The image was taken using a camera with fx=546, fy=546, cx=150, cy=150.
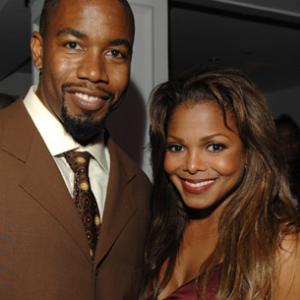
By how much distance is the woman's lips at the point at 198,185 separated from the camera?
1579 millimetres

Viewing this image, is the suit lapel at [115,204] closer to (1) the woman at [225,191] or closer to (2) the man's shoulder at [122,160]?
(2) the man's shoulder at [122,160]

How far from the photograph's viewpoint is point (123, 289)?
5.11 ft

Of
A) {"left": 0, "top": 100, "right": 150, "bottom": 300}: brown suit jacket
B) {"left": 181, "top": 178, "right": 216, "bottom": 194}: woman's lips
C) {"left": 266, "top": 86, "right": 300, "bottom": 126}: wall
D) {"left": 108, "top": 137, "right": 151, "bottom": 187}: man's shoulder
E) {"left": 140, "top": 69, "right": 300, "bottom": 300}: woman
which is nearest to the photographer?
{"left": 0, "top": 100, "right": 150, "bottom": 300}: brown suit jacket

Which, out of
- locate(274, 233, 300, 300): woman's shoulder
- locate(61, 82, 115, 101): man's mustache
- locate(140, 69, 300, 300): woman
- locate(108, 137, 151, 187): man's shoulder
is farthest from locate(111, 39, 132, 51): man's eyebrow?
locate(274, 233, 300, 300): woman's shoulder

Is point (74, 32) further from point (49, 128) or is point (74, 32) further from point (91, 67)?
point (49, 128)

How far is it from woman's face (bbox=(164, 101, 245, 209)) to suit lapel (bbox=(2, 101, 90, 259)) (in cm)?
36

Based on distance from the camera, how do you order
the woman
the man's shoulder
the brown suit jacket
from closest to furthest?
the brown suit jacket < the woman < the man's shoulder

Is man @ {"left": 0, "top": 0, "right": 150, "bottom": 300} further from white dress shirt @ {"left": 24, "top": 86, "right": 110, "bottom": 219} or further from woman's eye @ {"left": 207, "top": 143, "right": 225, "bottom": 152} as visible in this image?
woman's eye @ {"left": 207, "top": 143, "right": 225, "bottom": 152}

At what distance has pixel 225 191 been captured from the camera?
1601 mm

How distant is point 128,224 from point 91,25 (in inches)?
23.0

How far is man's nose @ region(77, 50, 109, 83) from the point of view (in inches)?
57.0

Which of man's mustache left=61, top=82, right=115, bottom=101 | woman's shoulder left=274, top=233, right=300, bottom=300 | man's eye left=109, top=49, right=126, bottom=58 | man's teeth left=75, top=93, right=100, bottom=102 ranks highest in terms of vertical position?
man's eye left=109, top=49, right=126, bottom=58

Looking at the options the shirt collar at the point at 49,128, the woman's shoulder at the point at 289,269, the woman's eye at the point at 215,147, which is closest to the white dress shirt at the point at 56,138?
the shirt collar at the point at 49,128

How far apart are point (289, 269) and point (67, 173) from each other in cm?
65
